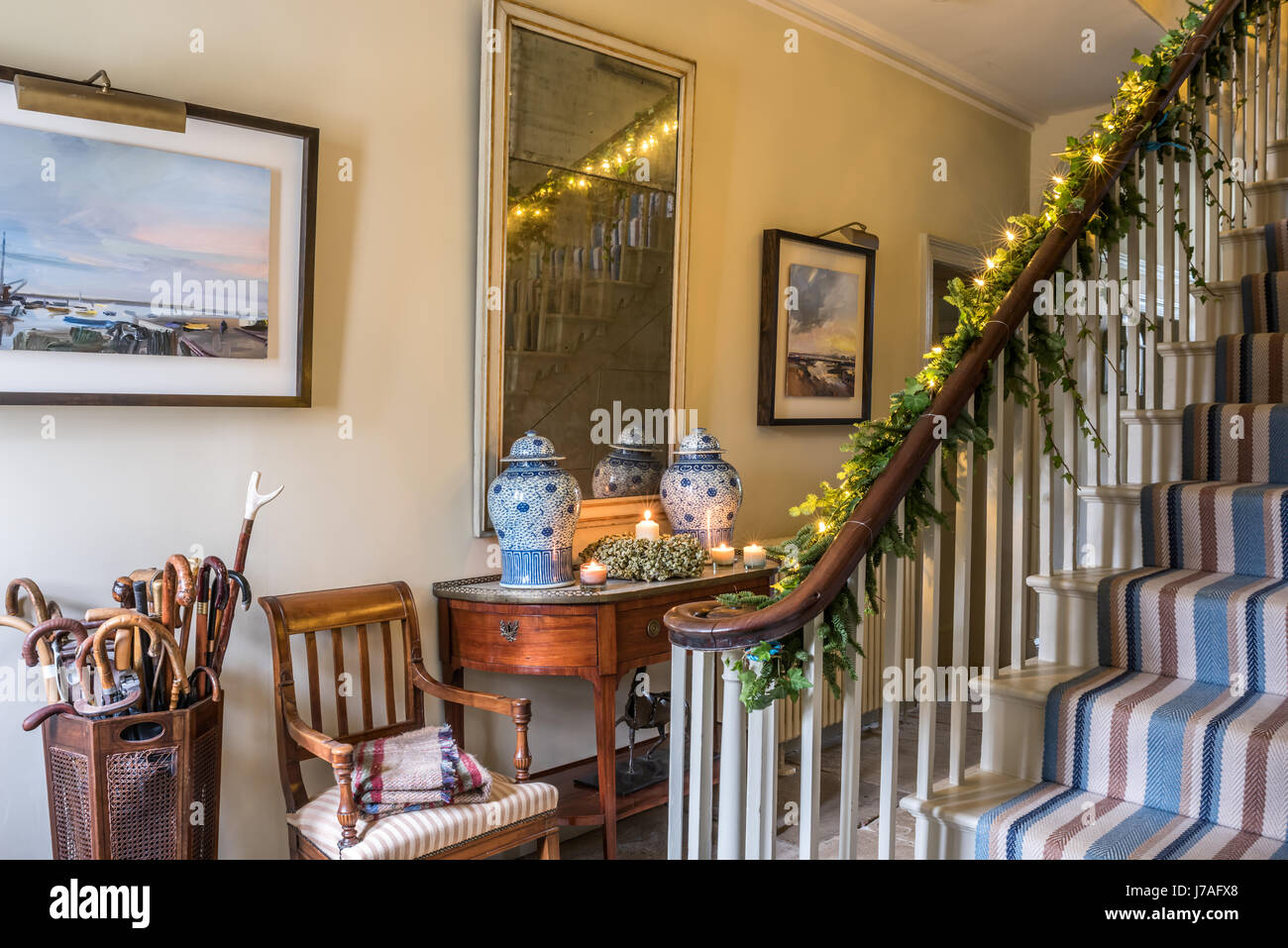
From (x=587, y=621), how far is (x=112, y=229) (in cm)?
148

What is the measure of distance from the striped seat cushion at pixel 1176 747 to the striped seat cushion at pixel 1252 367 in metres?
0.87

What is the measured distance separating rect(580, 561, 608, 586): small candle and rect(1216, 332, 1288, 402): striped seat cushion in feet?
5.38

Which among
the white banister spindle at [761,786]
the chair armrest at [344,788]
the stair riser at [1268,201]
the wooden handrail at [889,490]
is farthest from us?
the stair riser at [1268,201]

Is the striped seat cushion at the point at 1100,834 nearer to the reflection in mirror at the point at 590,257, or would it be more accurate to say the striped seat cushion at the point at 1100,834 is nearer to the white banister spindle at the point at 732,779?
the white banister spindle at the point at 732,779

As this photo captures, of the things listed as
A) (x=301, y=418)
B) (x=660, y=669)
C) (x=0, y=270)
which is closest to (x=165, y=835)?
(x=301, y=418)

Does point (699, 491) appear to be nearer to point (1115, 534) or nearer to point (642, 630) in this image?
point (642, 630)

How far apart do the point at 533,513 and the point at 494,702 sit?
0.52 metres

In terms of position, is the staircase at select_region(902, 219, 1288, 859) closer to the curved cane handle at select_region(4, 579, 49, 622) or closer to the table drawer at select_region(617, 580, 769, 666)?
the table drawer at select_region(617, 580, 769, 666)

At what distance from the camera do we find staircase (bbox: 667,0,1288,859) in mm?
1555

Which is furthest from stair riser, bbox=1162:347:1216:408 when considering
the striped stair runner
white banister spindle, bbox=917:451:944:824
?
white banister spindle, bbox=917:451:944:824

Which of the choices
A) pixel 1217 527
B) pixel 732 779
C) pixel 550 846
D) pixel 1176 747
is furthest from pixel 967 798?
pixel 550 846

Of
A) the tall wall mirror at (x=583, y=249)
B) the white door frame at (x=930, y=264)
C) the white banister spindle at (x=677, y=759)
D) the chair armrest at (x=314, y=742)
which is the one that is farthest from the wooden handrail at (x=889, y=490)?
the white door frame at (x=930, y=264)

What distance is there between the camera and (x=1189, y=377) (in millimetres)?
2508

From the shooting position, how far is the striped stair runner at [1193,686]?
1.58 metres
